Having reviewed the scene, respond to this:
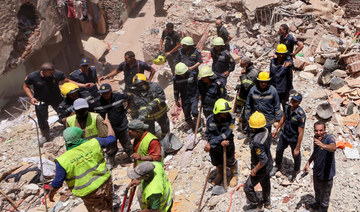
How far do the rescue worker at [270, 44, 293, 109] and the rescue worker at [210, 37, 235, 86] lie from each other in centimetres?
103

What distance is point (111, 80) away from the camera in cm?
1123

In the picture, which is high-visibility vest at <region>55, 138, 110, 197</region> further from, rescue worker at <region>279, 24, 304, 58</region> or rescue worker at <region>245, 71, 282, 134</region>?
rescue worker at <region>279, 24, 304, 58</region>

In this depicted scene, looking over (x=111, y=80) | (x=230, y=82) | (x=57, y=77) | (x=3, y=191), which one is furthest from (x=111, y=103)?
(x=111, y=80)

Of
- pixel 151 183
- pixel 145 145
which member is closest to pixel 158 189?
pixel 151 183

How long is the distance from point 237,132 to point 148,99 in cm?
215

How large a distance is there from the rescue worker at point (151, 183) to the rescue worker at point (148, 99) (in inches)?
98.4

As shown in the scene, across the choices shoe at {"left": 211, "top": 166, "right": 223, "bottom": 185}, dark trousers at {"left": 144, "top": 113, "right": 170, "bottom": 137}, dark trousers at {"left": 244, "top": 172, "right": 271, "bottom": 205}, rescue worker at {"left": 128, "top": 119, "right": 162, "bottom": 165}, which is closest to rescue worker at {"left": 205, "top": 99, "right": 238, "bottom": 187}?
shoe at {"left": 211, "top": 166, "right": 223, "bottom": 185}

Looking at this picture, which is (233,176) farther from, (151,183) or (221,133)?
(151,183)

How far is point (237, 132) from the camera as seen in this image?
6898mm

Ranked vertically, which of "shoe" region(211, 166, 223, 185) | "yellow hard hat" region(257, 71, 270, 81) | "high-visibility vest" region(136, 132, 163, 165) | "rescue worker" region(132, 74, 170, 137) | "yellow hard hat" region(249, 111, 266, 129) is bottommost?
"shoe" region(211, 166, 223, 185)

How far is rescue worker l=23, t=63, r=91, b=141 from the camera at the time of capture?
674cm

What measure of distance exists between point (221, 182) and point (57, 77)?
425 cm

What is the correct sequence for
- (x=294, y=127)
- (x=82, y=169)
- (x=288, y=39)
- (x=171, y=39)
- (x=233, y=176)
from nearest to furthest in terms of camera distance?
(x=82, y=169) → (x=294, y=127) → (x=233, y=176) → (x=288, y=39) → (x=171, y=39)

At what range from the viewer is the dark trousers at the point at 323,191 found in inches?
172
